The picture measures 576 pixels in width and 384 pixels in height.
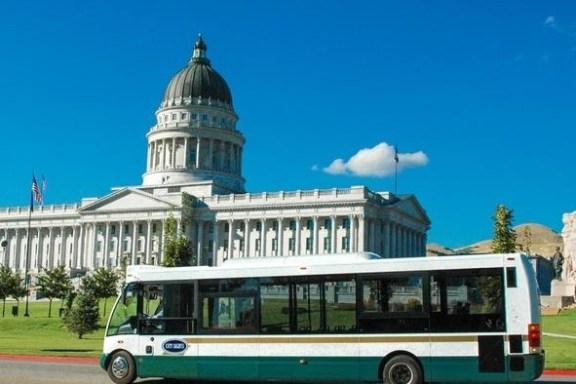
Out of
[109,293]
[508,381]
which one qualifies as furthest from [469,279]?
[109,293]

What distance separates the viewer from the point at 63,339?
4628 cm

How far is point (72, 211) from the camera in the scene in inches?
5113

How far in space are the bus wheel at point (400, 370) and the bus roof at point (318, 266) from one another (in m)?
2.09

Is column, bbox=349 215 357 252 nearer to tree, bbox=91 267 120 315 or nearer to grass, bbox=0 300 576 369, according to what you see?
tree, bbox=91 267 120 315

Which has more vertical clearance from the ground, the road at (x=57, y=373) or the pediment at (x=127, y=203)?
the pediment at (x=127, y=203)

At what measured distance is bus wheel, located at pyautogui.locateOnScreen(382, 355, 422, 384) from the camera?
17.7 meters

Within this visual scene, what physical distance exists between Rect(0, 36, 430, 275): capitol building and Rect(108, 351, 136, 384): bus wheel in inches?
3346

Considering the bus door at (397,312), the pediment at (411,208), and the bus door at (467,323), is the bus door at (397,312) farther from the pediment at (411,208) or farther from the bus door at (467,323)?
the pediment at (411,208)

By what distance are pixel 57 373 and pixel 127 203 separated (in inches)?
4028

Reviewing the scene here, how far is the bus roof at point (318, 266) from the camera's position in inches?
692

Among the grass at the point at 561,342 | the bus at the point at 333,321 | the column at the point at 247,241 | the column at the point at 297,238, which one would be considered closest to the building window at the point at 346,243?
the column at the point at 297,238

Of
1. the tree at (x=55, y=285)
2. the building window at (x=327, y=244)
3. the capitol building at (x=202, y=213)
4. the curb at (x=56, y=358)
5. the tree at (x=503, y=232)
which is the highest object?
the capitol building at (x=202, y=213)

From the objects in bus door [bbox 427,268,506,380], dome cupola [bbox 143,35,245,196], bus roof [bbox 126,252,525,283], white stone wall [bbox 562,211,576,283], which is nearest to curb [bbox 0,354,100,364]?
bus roof [bbox 126,252,525,283]

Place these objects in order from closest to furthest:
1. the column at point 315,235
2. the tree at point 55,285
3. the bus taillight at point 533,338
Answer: the bus taillight at point 533,338 < the tree at point 55,285 < the column at point 315,235
